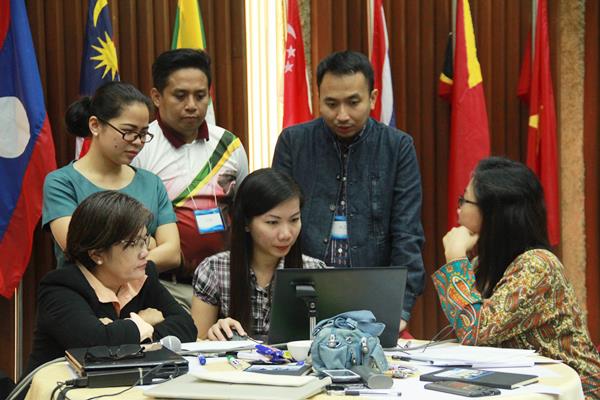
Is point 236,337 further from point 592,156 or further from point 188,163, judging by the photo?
point 592,156

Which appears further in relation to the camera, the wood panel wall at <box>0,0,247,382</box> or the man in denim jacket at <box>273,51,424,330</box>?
the wood panel wall at <box>0,0,247,382</box>

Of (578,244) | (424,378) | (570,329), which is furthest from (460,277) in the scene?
(578,244)

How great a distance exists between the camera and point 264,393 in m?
1.60

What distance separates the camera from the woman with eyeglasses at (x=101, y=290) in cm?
223

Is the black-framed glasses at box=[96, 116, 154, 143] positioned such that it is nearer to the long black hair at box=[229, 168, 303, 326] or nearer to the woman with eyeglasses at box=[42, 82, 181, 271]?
the woman with eyeglasses at box=[42, 82, 181, 271]

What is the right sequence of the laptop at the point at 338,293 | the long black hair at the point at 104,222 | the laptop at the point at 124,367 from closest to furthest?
the laptop at the point at 124,367, the laptop at the point at 338,293, the long black hair at the point at 104,222

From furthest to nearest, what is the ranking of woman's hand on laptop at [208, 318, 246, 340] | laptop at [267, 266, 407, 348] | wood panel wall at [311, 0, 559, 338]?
wood panel wall at [311, 0, 559, 338], woman's hand on laptop at [208, 318, 246, 340], laptop at [267, 266, 407, 348]

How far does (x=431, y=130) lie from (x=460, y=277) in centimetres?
238

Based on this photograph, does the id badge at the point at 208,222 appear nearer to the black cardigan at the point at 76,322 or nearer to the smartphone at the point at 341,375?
the black cardigan at the point at 76,322

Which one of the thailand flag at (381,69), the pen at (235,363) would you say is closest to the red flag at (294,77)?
the thailand flag at (381,69)

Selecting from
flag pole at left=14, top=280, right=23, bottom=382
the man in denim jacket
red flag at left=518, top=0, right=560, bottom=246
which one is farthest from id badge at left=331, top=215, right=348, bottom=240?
red flag at left=518, top=0, right=560, bottom=246

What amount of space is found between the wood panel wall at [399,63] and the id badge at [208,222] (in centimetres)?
98

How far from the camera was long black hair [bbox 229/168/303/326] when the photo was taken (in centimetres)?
273

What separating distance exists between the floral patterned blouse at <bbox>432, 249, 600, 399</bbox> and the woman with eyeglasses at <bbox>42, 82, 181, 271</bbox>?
1.10 m
